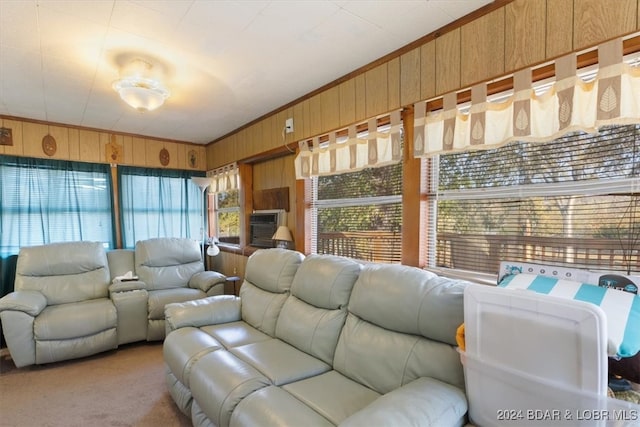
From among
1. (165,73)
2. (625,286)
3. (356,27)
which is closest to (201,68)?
(165,73)

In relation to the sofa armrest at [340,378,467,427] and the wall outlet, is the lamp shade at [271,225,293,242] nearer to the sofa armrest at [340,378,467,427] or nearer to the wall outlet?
the wall outlet

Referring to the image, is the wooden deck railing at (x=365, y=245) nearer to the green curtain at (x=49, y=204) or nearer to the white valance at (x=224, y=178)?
the white valance at (x=224, y=178)

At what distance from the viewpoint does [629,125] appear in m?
1.44

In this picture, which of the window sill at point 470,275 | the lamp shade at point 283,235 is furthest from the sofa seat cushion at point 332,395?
the lamp shade at point 283,235

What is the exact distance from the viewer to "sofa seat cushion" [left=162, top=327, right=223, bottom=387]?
1859mm

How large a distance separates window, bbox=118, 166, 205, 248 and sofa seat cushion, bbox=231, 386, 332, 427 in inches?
152

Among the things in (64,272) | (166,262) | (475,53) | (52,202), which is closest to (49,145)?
(52,202)

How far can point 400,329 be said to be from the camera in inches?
62.5

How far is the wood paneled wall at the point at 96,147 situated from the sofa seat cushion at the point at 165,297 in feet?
6.69

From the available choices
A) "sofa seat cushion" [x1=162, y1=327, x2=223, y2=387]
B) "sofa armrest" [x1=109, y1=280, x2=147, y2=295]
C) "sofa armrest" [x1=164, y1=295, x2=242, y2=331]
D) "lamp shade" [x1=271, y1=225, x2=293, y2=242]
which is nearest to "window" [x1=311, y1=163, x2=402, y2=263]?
"lamp shade" [x1=271, y1=225, x2=293, y2=242]

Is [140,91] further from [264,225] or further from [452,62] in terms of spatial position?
[452,62]

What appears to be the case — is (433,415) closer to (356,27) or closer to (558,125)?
(558,125)

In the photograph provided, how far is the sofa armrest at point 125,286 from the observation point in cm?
328

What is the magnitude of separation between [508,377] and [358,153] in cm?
190
